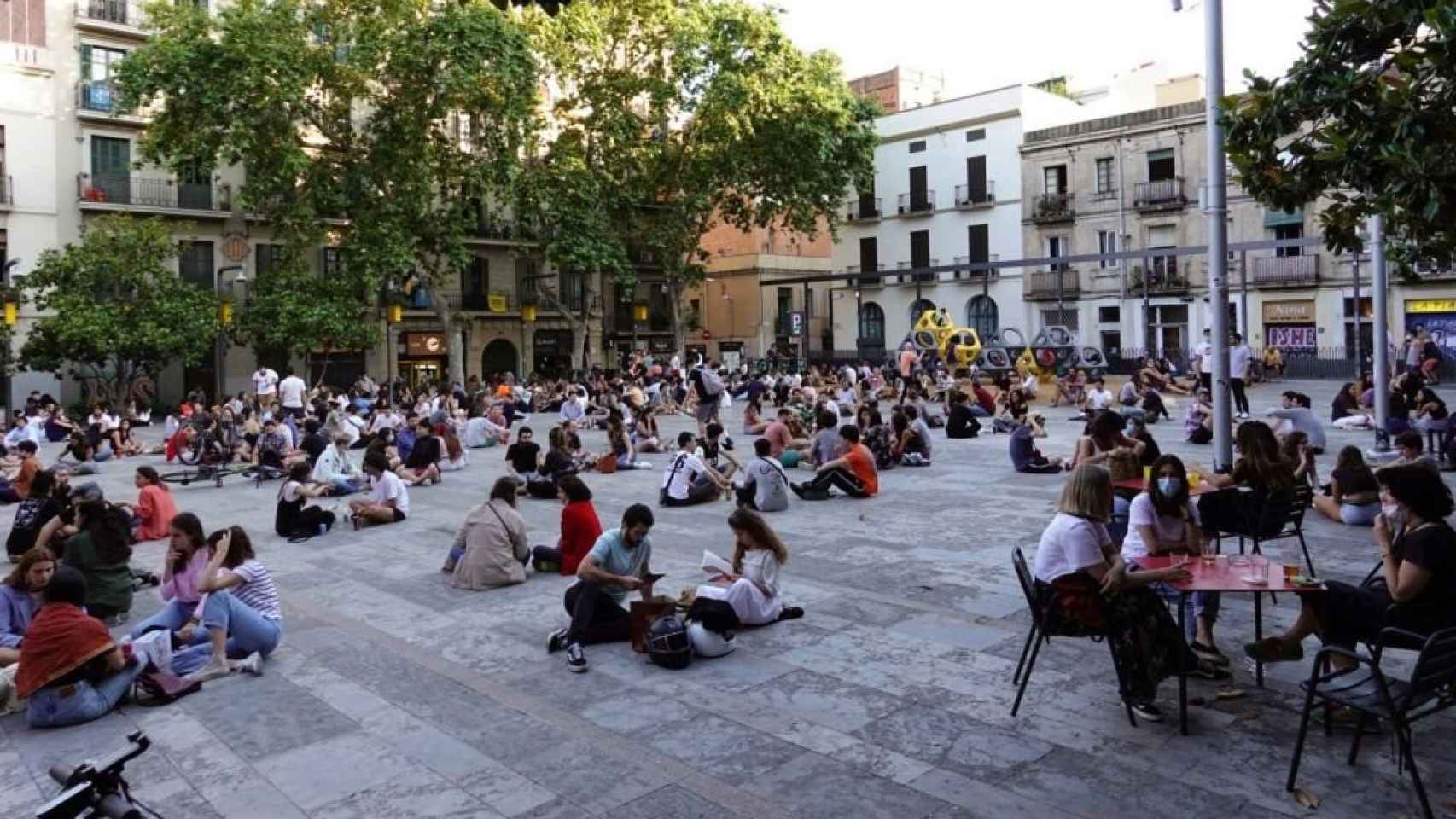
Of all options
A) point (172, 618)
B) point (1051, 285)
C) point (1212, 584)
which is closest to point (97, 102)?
point (172, 618)

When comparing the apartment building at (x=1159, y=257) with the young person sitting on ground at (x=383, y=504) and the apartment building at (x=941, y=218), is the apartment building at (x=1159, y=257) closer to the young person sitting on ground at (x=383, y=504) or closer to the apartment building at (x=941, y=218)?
the apartment building at (x=941, y=218)

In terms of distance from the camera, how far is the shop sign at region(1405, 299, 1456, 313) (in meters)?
37.5

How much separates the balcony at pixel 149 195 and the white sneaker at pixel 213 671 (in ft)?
106

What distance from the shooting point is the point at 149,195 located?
35.3 metres

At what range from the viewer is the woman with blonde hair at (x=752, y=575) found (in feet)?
24.4

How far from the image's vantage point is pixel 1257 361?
1385 inches

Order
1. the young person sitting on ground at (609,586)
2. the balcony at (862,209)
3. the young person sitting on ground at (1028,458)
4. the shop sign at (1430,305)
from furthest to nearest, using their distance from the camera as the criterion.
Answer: the balcony at (862,209)
the shop sign at (1430,305)
the young person sitting on ground at (1028,458)
the young person sitting on ground at (609,586)

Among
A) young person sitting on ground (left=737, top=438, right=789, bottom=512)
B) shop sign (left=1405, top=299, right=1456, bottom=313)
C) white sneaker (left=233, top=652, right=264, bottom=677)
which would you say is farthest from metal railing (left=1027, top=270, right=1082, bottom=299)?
white sneaker (left=233, top=652, right=264, bottom=677)

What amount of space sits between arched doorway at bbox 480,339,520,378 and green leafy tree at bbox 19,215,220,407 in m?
14.3

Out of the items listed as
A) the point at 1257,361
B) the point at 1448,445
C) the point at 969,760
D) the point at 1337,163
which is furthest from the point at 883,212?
the point at 969,760

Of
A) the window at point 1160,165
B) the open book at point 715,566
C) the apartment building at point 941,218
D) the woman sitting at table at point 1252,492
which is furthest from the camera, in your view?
the apartment building at point 941,218

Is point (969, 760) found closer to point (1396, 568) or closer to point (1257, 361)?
point (1396, 568)

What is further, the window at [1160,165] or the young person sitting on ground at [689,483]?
the window at [1160,165]

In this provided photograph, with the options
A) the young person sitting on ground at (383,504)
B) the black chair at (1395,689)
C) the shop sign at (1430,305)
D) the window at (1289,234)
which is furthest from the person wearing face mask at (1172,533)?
the shop sign at (1430,305)
